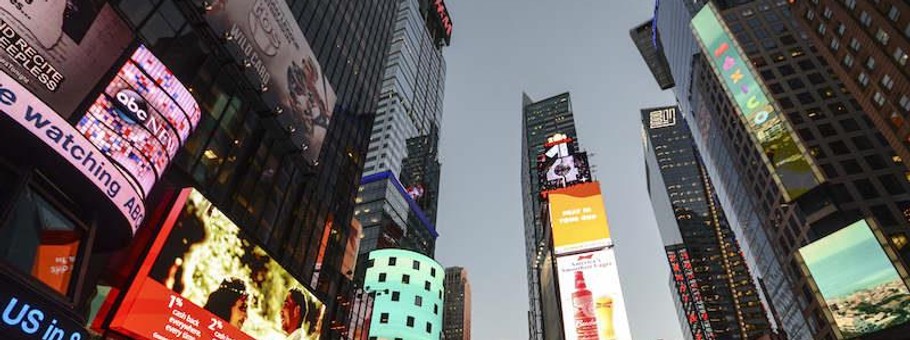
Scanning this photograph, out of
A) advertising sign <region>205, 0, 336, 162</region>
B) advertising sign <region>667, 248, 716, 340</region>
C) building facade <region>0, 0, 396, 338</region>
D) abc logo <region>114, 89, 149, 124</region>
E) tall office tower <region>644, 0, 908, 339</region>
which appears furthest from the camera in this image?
advertising sign <region>667, 248, 716, 340</region>

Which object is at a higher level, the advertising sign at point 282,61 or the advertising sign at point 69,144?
the advertising sign at point 282,61

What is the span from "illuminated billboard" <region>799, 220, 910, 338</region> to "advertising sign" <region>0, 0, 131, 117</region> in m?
73.6

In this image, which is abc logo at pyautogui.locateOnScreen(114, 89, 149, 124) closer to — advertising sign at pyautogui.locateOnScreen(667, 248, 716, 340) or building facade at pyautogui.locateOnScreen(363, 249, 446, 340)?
building facade at pyautogui.locateOnScreen(363, 249, 446, 340)

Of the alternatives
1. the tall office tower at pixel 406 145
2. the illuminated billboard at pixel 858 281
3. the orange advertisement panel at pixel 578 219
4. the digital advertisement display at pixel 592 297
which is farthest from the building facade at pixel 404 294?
the illuminated billboard at pixel 858 281

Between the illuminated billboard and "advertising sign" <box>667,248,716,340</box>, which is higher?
"advertising sign" <box>667,248,716,340</box>

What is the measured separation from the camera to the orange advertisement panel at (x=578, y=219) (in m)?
58.9

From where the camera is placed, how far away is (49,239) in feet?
34.3

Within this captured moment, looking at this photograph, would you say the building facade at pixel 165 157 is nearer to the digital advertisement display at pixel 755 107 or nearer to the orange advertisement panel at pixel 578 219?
the orange advertisement panel at pixel 578 219

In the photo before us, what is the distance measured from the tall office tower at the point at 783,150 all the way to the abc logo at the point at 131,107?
73876 millimetres

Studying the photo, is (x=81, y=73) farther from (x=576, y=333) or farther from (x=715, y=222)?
(x=715, y=222)

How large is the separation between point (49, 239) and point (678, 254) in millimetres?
208301

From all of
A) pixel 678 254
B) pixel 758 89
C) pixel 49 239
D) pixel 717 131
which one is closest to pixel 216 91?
pixel 49 239

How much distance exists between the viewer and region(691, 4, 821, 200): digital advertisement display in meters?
70.9

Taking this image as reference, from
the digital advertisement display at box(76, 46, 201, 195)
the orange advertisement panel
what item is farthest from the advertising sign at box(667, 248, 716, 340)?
the digital advertisement display at box(76, 46, 201, 195)
